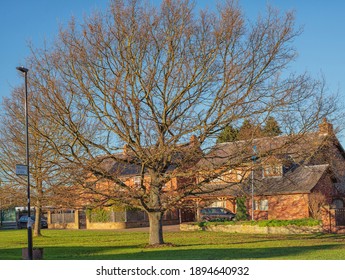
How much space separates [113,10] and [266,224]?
1917 cm

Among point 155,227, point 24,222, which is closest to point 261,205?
point 155,227

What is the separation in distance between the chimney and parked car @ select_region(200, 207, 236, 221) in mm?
23932

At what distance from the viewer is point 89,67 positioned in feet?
85.4

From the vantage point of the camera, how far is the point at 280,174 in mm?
29250

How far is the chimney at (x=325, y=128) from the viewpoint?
995 inches

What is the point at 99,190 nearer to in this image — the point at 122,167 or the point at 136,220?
the point at 122,167

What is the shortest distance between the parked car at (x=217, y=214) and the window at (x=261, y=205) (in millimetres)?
2320

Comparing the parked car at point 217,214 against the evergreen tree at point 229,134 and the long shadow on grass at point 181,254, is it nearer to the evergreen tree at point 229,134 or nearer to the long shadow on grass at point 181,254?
the evergreen tree at point 229,134

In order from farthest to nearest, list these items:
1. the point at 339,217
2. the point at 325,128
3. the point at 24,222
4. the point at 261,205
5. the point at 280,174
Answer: the point at 24,222 → the point at 261,205 → the point at 339,217 → the point at 280,174 → the point at 325,128

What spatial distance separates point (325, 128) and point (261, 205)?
75.0 ft

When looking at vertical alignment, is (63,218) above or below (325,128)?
below

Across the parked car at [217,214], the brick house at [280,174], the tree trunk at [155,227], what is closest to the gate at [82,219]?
the parked car at [217,214]

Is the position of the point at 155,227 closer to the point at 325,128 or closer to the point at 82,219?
the point at 325,128

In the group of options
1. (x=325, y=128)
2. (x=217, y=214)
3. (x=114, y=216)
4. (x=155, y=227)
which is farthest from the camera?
(x=114, y=216)
